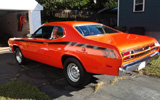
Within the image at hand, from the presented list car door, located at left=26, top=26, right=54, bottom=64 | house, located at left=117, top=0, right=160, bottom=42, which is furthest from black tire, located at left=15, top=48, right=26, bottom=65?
house, located at left=117, top=0, right=160, bottom=42

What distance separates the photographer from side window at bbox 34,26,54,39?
4.80 metres

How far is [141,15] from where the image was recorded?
1120 cm

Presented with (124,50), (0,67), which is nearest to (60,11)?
(0,67)

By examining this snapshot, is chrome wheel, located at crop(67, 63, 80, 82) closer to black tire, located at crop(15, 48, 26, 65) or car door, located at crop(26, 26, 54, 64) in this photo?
car door, located at crop(26, 26, 54, 64)

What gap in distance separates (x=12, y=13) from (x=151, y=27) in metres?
11.7

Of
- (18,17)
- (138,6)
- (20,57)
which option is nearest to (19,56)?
(20,57)

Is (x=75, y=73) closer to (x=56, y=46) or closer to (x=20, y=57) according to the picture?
(x=56, y=46)

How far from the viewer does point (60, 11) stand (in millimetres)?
23281

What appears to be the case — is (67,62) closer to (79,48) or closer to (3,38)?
(79,48)

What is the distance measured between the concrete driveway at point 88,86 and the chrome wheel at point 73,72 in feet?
0.81

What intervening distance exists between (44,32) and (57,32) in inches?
27.8

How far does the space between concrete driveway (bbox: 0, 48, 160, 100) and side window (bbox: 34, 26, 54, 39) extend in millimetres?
1210

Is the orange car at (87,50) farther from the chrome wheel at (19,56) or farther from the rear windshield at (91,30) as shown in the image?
the chrome wheel at (19,56)

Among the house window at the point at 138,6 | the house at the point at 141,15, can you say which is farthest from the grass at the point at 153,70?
the house window at the point at 138,6
